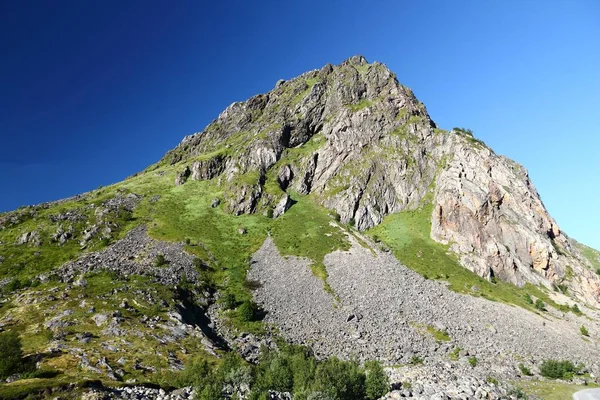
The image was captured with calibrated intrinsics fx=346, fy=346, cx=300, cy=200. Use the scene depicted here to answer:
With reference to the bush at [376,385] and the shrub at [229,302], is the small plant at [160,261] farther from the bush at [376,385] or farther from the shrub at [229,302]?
the bush at [376,385]

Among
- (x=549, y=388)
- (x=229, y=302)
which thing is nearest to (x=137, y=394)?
(x=229, y=302)

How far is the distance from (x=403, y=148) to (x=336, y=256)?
5969 cm

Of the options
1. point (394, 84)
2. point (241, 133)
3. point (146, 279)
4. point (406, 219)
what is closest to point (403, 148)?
point (406, 219)

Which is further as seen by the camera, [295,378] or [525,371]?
[525,371]

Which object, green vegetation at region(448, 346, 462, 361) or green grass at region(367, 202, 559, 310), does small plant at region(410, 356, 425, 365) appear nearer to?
green vegetation at region(448, 346, 462, 361)

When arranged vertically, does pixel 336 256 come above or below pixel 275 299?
above

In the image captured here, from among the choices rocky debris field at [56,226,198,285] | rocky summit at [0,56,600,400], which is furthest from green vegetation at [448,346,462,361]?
rocky debris field at [56,226,198,285]

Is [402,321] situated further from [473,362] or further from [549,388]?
[549,388]

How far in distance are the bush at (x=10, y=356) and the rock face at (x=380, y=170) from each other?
247 feet

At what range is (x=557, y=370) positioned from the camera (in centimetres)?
4681

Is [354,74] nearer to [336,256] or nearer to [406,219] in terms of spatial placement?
[406,219]

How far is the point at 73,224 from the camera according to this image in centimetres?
9356

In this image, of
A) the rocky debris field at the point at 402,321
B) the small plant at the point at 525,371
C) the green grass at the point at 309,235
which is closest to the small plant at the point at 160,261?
the rocky debris field at the point at 402,321

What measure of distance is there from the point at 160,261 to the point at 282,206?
146ft
